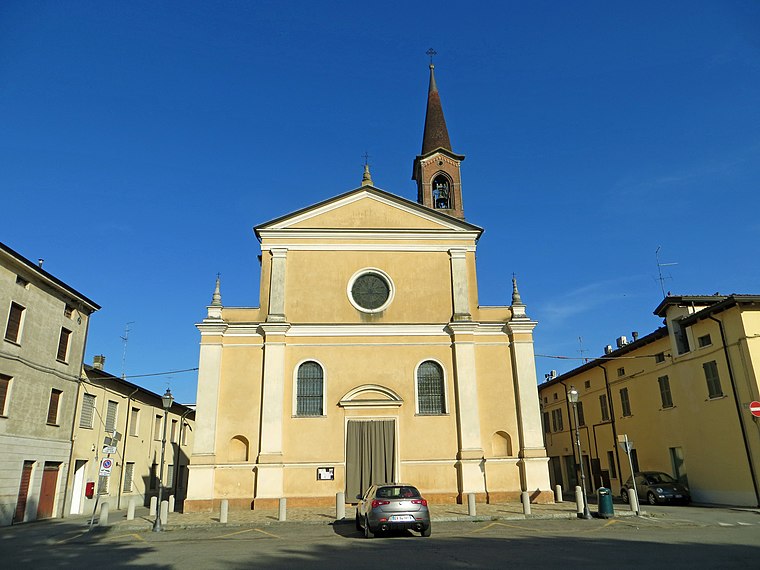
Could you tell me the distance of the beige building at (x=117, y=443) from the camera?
81.9 feet

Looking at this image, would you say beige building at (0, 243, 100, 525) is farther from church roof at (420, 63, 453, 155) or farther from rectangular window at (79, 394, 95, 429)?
church roof at (420, 63, 453, 155)

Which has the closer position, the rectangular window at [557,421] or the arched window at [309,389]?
the arched window at [309,389]

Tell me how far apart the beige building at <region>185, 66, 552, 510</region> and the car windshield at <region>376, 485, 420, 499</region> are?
7720 millimetres

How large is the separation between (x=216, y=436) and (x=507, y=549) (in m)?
13.7

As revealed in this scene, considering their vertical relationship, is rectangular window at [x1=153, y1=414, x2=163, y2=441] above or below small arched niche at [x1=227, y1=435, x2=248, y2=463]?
above

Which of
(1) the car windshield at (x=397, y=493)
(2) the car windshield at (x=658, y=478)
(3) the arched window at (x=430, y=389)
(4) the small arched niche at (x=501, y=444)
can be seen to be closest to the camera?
(1) the car windshield at (x=397, y=493)

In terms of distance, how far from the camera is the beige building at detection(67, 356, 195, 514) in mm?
24969

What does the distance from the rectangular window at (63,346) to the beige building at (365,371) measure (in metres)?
6.28

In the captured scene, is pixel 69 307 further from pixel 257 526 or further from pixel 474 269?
pixel 474 269

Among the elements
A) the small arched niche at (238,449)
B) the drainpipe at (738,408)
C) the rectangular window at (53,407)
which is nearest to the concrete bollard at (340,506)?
the small arched niche at (238,449)

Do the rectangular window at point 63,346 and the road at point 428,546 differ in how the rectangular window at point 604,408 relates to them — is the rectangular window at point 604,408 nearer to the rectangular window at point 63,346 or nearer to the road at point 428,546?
the road at point 428,546

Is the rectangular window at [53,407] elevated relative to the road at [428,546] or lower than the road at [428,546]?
elevated

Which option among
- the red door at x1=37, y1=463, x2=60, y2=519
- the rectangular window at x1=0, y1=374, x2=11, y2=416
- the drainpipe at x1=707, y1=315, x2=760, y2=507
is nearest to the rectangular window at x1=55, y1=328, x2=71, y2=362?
the rectangular window at x1=0, y1=374, x2=11, y2=416

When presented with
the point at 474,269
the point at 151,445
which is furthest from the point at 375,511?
the point at 151,445
